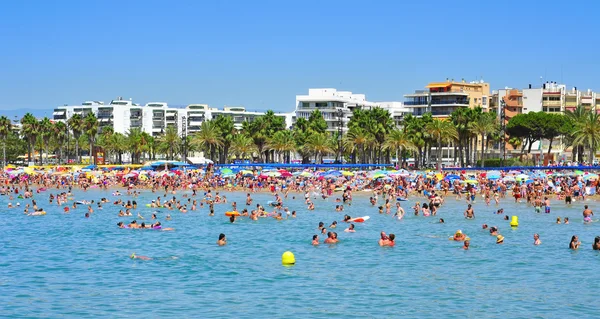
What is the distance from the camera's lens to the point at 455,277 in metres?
25.7

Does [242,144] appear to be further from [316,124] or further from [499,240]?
[499,240]

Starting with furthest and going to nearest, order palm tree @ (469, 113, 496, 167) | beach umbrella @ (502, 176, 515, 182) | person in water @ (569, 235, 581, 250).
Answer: palm tree @ (469, 113, 496, 167) → beach umbrella @ (502, 176, 515, 182) → person in water @ (569, 235, 581, 250)

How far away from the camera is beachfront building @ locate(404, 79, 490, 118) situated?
116 meters

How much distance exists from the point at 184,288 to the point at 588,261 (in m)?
15.1

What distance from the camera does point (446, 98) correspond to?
116 m

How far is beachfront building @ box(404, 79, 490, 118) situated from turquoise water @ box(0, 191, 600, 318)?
7573 cm

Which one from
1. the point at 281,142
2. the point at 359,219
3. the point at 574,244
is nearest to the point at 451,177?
the point at 359,219

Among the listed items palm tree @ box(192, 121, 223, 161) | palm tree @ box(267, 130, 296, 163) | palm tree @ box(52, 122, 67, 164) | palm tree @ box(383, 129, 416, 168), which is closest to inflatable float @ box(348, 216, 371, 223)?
palm tree @ box(383, 129, 416, 168)

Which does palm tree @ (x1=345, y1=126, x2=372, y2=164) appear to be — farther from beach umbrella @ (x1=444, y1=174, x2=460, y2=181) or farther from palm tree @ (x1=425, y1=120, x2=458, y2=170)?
beach umbrella @ (x1=444, y1=174, x2=460, y2=181)

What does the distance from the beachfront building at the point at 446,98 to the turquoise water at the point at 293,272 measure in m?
75.7

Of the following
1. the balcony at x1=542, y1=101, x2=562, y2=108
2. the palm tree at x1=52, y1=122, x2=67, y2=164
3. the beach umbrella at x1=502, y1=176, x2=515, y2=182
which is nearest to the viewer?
the beach umbrella at x1=502, y1=176, x2=515, y2=182

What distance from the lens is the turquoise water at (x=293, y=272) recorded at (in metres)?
21.2

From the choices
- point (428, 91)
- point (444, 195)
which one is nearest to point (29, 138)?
point (428, 91)

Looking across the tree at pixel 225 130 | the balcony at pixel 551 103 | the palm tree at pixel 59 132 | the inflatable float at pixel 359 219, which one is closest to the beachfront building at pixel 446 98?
the balcony at pixel 551 103
